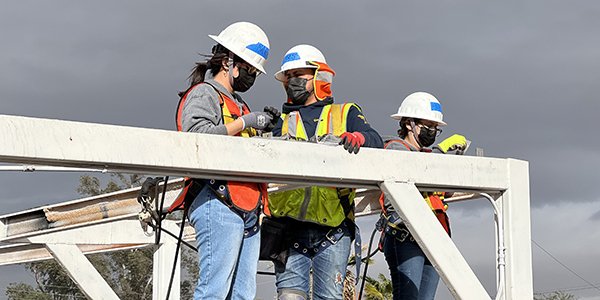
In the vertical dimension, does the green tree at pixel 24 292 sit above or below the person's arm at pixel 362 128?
above

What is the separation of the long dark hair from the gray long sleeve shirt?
0.59ft

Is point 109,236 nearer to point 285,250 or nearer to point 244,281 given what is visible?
point 285,250

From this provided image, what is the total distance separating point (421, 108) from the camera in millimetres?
4996

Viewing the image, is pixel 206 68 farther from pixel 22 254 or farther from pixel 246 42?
pixel 22 254

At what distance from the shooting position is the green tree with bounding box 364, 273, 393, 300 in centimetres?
1912

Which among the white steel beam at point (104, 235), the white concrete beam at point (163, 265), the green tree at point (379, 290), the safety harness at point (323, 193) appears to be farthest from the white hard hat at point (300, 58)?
the green tree at point (379, 290)

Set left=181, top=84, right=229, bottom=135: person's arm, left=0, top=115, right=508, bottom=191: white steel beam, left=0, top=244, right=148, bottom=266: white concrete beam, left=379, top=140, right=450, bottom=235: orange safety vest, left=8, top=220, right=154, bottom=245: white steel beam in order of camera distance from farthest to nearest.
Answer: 1. left=0, top=244, right=148, bottom=266: white concrete beam
2. left=8, top=220, right=154, bottom=245: white steel beam
3. left=379, top=140, right=450, bottom=235: orange safety vest
4. left=181, top=84, right=229, bottom=135: person's arm
5. left=0, top=115, right=508, bottom=191: white steel beam

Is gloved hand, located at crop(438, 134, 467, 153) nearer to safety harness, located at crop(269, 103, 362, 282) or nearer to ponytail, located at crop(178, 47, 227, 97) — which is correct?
safety harness, located at crop(269, 103, 362, 282)

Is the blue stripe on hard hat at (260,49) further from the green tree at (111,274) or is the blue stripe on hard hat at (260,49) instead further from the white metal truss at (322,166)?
the green tree at (111,274)

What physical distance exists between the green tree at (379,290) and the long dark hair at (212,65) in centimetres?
1614

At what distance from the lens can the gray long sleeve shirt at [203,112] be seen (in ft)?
10.9

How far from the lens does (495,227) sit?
379 centimetres

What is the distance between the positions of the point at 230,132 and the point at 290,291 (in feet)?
3.82

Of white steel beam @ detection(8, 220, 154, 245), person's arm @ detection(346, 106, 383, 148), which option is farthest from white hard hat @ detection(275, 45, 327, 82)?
white steel beam @ detection(8, 220, 154, 245)
